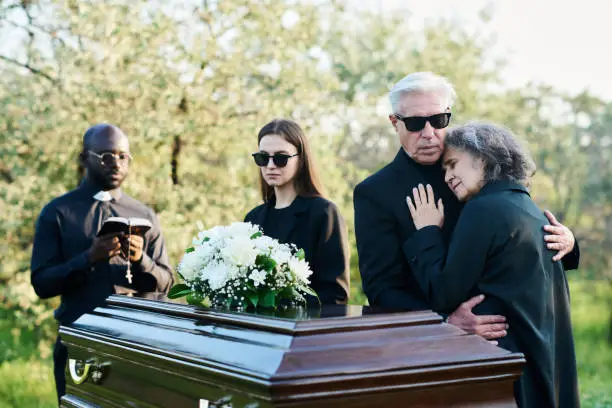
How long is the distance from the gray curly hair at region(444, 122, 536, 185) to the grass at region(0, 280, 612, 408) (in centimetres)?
631

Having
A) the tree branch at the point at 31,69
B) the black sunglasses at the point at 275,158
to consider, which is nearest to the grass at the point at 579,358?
the tree branch at the point at 31,69

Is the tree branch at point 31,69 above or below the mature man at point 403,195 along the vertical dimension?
above

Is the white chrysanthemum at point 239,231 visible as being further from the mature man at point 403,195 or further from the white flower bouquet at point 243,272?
the mature man at point 403,195

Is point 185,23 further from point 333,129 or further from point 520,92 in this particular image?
point 520,92

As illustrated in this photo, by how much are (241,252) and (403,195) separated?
3.05 ft

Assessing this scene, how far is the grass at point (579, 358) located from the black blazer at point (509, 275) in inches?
245

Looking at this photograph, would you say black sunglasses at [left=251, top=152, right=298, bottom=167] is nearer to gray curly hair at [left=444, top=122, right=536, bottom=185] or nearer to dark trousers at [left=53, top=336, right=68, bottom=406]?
gray curly hair at [left=444, top=122, right=536, bottom=185]

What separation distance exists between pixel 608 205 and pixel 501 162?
14500 mm

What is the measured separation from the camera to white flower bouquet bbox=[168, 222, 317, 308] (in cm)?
346

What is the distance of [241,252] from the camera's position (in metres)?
3.46

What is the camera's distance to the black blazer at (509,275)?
3377mm

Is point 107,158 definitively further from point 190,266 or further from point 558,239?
point 558,239

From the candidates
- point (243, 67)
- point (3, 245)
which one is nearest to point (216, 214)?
point (243, 67)

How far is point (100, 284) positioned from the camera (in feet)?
17.8
